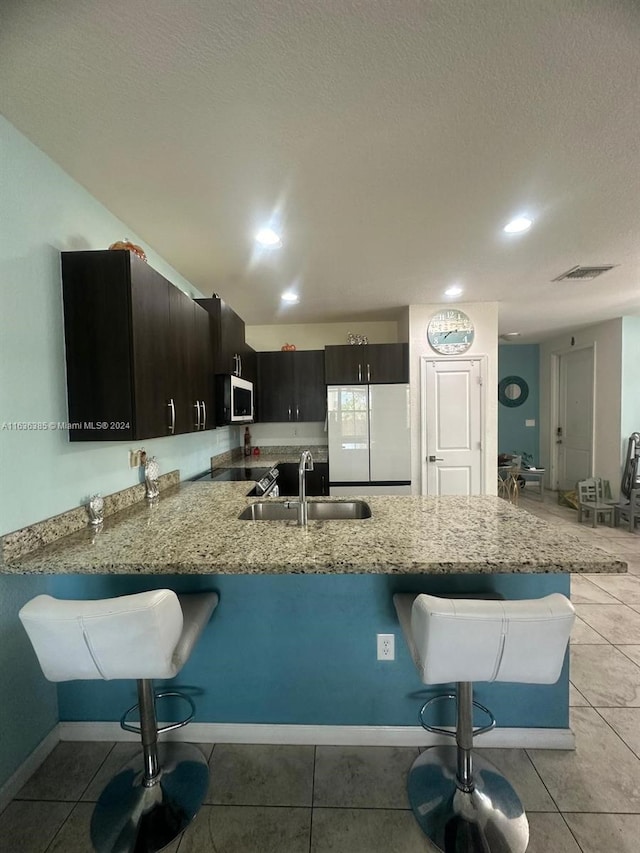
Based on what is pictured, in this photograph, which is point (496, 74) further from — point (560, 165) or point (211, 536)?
point (211, 536)

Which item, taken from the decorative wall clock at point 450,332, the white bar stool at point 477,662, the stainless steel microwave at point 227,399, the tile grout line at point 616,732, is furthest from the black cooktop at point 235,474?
the tile grout line at point 616,732

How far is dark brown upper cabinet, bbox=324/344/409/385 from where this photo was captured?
3.84 metres

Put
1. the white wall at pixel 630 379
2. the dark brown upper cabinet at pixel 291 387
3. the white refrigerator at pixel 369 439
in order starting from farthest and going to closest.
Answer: the white wall at pixel 630 379 < the dark brown upper cabinet at pixel 291 387 < the white refrigerator at pixel 369 439

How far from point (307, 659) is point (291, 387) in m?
3.08

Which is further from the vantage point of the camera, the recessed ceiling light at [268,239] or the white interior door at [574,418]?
the white interior door at [574,418]

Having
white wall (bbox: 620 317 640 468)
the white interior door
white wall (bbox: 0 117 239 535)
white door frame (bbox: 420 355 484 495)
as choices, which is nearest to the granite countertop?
white wall (bbox: 0 117 239 535)

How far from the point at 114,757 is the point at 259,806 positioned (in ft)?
2.19

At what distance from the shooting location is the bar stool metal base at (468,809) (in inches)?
45.1

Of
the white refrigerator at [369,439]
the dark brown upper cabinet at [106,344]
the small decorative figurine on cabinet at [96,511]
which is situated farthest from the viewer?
the white refrigerator at [369,439]

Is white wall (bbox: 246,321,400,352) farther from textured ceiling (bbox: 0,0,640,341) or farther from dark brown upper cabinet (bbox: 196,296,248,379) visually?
textured ceiling (bbox: 0,0,640,341)

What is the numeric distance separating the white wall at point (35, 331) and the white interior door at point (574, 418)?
603 centimetres

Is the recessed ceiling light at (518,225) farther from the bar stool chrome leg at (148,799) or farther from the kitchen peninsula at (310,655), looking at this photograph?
the bar stool chrome leg at (148,799)

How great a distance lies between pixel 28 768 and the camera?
1397mm

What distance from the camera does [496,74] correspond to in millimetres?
1184
